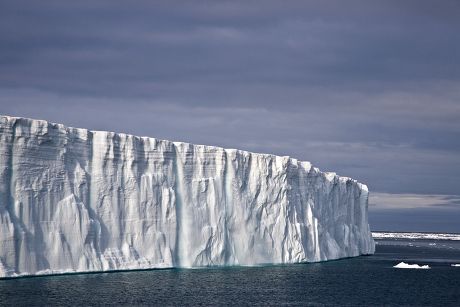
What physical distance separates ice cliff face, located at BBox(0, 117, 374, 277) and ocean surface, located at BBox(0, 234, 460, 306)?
0.95 metres

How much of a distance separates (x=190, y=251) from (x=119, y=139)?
6983 millimetres

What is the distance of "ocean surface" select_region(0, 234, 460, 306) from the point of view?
28.6m

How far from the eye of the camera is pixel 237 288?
111 feet

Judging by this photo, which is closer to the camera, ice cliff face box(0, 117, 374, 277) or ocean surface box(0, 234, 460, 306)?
ocean surface box(0, 234, 460, 306)

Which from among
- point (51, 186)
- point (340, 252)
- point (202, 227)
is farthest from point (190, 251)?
point (340, 252)

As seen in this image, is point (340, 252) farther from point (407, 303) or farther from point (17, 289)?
point (17, 289)

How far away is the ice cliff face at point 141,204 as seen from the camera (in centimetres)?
3225

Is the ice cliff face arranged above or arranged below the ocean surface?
above

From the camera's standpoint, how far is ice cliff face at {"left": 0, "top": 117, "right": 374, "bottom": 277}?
32.2 m

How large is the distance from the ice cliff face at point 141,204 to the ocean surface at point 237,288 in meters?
0.95

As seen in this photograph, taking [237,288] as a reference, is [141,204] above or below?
above

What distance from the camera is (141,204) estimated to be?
124 ft

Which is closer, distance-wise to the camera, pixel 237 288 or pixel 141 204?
pixel 237 288

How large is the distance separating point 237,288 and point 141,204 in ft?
22.4
